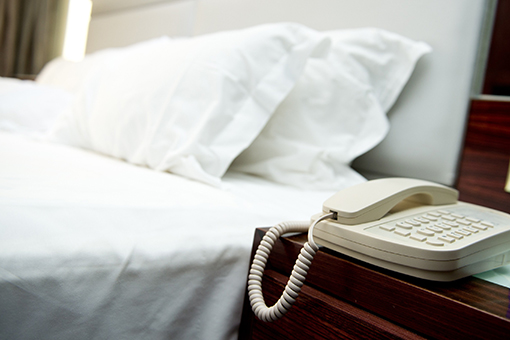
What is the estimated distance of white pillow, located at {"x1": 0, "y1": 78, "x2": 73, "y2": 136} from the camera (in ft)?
4.69

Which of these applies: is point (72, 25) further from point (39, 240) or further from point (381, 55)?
point (39, 240)

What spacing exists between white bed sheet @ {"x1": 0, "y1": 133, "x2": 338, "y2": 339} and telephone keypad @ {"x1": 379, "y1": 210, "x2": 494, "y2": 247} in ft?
0.73

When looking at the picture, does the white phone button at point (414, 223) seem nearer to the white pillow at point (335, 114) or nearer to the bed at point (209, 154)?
the bed at point (209, 154)

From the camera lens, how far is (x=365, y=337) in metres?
0.37

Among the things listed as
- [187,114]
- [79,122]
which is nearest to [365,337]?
[187,114]

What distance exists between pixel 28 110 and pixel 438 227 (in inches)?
58.8

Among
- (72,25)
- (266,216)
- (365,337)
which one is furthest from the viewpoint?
(72,25)

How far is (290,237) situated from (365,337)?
0.14 meters

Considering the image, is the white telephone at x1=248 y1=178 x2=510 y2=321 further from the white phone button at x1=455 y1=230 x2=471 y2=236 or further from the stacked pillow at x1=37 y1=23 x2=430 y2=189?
the stacked pillow at x1=37 y1=23 x2=430 y2=189

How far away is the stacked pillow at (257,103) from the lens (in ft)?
2.84

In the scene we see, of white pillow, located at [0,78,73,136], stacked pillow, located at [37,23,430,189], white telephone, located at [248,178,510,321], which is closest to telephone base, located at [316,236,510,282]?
white telephone, located at [248,178,510,321]

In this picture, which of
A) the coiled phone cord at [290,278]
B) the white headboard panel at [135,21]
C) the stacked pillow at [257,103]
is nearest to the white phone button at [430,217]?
the coiled phone cord at [290,278]

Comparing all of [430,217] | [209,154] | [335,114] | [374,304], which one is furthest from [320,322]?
[335,114]

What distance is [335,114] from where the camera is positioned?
987 millimetres
